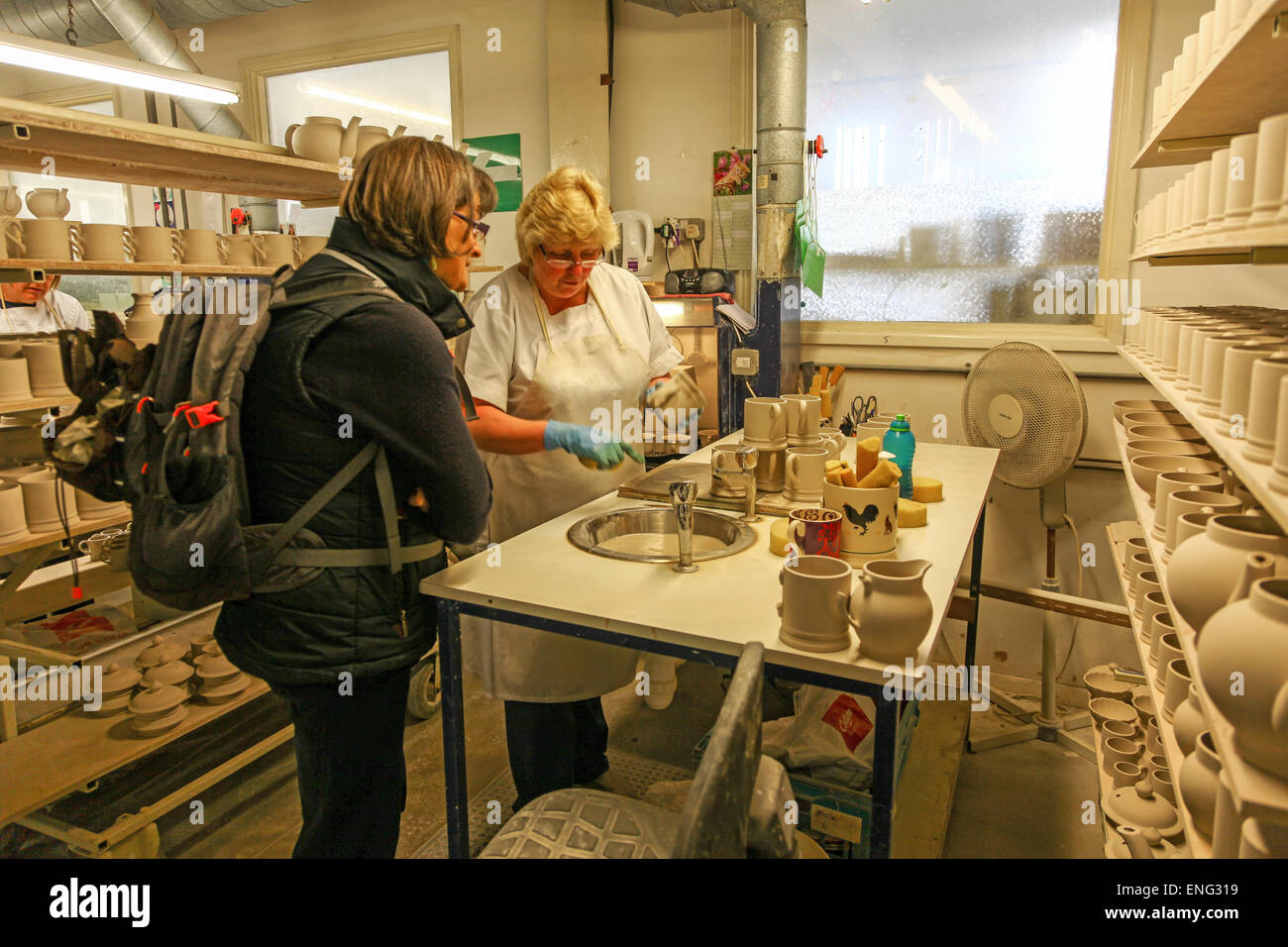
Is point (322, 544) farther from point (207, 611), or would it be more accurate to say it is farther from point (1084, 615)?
point (1084, 615)

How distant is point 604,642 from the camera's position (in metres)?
1.64

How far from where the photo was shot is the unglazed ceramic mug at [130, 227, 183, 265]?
2.91 meters

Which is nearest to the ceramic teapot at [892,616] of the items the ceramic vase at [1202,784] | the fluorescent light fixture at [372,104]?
the ceramic vase at [1202,784]

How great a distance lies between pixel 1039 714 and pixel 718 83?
3.10 meters

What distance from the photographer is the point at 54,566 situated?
3529mm

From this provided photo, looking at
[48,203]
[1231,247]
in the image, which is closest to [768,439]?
[1231,247]

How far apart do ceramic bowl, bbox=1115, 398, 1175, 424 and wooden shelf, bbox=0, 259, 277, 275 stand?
3194 mm

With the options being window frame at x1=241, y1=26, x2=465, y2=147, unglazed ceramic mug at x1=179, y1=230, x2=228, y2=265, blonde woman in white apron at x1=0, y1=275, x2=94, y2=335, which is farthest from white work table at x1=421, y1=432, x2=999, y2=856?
window frame at x1=241, y1=26, x2=465, y2=147

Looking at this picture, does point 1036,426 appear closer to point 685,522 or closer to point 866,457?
point 866,457

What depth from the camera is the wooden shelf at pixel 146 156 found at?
2260mm

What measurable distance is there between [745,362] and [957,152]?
1321 millimetres
